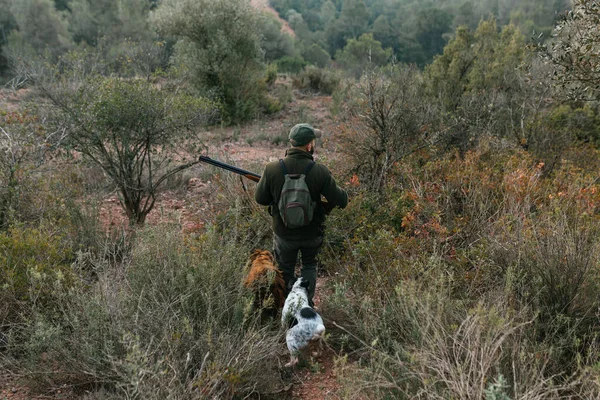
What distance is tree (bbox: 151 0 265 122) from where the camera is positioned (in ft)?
48.6

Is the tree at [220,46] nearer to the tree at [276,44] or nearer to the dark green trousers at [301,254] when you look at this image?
the dark green trousers at [301,254]

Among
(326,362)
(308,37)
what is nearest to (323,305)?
(326,362)

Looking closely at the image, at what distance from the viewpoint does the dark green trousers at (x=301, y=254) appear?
3553 millimetres

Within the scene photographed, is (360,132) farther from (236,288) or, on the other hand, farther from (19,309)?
(19,309)

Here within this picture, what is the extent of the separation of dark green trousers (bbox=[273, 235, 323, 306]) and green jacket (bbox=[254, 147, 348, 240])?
2.3 inches

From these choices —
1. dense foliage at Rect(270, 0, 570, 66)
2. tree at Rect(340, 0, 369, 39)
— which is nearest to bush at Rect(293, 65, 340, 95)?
dense foliage at Rect(270, 0, 570, 66)

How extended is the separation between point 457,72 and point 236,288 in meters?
9.36

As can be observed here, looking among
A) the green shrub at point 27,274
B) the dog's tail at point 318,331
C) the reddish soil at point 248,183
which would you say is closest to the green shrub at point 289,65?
the reddish soil at point 248,183

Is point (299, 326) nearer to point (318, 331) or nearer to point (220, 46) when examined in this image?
point (318, 331)

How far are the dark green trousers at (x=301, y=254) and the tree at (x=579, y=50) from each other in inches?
109

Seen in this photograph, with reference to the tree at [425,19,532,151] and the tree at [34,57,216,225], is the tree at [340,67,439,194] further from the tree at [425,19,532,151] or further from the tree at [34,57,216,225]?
the tree at [34,57,216,225]

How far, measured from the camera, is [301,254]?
3.70 meters

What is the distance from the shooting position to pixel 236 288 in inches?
124

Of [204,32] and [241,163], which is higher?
[204,32]
